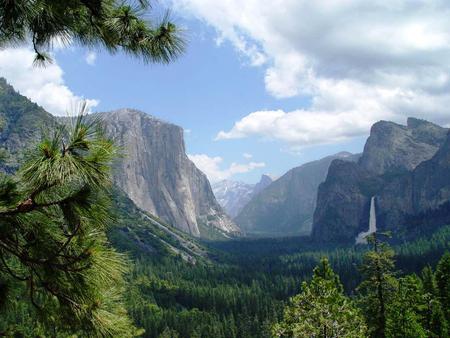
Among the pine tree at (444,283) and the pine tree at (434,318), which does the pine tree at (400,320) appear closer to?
the pine tree at (434,318)

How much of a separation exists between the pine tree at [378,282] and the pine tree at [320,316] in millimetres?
11127

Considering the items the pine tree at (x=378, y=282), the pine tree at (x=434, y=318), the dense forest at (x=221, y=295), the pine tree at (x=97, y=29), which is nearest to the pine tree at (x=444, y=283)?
the dense forest at (x=221, y=295)

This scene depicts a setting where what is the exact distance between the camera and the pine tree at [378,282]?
3019 cm

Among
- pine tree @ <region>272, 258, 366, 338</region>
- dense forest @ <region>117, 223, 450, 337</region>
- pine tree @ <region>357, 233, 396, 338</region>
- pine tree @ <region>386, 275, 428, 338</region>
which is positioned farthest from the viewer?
dense forest @ <region>117, 223, 450, 337</region>

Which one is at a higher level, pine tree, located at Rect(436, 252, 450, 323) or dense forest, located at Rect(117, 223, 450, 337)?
pine tree, located at Rect(436, 252, 450, 323)

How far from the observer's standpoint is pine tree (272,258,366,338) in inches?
738

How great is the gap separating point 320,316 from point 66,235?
51.2 feet

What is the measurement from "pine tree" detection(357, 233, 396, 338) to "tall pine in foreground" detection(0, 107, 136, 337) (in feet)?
87.6

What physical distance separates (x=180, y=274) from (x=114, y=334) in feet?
594

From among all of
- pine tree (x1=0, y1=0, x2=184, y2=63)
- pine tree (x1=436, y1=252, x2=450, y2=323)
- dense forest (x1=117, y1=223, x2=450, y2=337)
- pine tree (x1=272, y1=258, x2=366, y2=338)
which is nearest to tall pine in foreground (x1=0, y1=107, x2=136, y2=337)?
pine tree (x1=0, y1=0, x2=184, y2=63)

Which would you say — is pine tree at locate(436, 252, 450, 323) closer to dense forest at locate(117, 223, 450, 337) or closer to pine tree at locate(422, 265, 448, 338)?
dense forest at locate(117, 223, 450, 337)

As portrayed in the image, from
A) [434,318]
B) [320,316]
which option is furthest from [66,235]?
[434,318]

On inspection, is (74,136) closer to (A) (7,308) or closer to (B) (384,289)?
(A) (7,308)

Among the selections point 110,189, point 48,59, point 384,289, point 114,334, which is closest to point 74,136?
point 110,189
